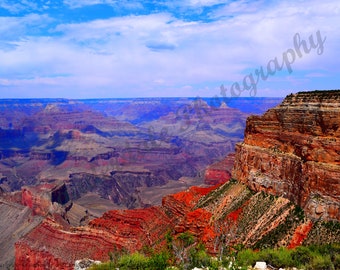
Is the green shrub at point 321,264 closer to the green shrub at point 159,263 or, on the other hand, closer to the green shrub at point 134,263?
the green shrub at point 159,263

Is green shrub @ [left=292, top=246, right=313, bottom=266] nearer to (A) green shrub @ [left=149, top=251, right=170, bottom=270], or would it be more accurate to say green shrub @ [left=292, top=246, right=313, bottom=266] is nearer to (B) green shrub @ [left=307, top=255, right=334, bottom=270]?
(B) green shrub @ [left=307, top=255, right=334, bottom=270]

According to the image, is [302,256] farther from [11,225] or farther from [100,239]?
[11,225]

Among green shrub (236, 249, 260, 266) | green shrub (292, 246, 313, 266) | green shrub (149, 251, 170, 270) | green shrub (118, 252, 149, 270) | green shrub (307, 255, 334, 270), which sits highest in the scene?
green shrub (307, 255, 334, 270)

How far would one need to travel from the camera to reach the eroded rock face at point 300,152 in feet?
123

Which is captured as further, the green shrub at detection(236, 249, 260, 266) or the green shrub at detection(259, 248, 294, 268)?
the green shrub at detection(236, 249, 260, 266)

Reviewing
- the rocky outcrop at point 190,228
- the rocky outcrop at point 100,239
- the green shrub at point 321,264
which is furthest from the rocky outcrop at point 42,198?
the green shrub at point 321,264

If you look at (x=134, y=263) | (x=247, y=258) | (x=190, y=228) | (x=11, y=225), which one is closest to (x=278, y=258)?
(x=247, y=258)

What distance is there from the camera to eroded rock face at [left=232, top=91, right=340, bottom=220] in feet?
123

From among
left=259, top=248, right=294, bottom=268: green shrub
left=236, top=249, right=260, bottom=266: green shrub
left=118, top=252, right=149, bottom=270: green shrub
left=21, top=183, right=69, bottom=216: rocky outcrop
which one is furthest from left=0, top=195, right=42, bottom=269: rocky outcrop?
left=259, top=248, right=294, bottom=268: green shrub

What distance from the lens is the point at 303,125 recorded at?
42.4m

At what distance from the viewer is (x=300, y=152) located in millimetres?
41844

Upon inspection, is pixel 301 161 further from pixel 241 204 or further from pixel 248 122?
pixel 248 122

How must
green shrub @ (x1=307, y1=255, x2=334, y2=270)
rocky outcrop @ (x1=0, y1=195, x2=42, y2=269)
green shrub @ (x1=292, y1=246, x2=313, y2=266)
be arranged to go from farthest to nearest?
rocky outcrop @ (x1=0, y1=195, x2=42, y2=269)
green shrub @ (x1=292, y1=246, x2=313, y2=266)
green shrub @ (x1=307, y1=255, x2=334, y2=270)

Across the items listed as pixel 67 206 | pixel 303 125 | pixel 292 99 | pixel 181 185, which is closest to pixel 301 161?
pixel 303 125
